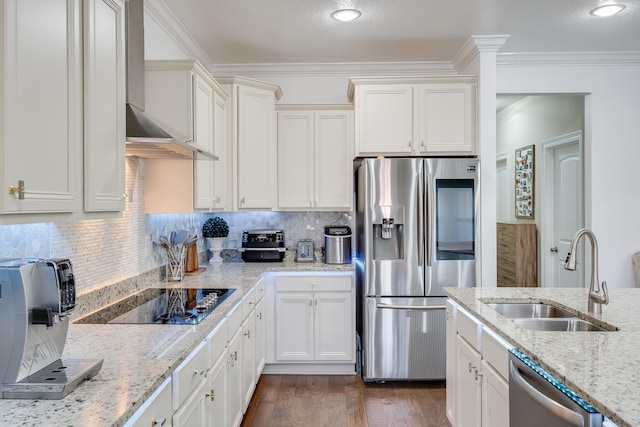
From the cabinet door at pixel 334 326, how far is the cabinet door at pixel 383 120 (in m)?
1.22

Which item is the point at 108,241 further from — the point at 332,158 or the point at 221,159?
the point at 332,158

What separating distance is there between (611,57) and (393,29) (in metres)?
2.10

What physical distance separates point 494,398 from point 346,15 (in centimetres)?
250

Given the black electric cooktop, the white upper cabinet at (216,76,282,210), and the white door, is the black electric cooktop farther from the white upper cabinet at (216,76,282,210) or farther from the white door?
the white door

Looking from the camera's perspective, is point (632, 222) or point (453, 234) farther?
point (632, 222)

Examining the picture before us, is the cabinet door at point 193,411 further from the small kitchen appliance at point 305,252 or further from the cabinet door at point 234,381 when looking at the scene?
the small kitchen appliance at point 305,252

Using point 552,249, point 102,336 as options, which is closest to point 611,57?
point 552,249

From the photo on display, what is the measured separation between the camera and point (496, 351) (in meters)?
1.76

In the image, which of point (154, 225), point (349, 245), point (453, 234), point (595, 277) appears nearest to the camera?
point (595, 277)

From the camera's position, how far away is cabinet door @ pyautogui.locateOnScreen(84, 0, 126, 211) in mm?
1472

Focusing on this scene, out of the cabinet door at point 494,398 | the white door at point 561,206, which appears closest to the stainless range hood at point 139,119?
the cabinet door at point 494,398

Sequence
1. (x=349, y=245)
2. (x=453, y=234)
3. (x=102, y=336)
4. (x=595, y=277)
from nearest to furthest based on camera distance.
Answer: (x=102, y=336) → (x=595, y=277) → (x=453, y=234) → (x=349, y=245)

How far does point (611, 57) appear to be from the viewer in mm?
3836

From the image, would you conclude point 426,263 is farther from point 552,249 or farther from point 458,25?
point 552,249
